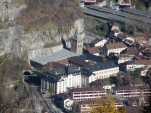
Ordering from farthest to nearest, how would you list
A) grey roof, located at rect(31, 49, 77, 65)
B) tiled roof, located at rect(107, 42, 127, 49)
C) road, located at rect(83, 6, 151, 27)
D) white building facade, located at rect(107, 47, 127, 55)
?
road, located at rect(83, 6, 151, 27)
tiled roof, located at rect(107, 42, 127, 49)
white building facade, located at rect(107, 47, 127, 55)
grey roof, located at rect(31, 49, 77, 65)

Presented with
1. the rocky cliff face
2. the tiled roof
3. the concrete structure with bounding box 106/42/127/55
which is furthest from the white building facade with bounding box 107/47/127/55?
the rocky cliff face

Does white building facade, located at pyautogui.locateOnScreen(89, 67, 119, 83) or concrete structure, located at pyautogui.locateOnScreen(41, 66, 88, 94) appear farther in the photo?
white building facade, located at pyautogui.locateOnScreen(89, 67, 119, 83)

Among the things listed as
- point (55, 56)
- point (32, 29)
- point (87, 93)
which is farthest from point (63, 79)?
point (32, 29)

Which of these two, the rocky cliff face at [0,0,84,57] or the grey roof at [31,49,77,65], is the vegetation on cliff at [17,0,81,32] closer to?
the rocky cliff face at [0,0,84,57]

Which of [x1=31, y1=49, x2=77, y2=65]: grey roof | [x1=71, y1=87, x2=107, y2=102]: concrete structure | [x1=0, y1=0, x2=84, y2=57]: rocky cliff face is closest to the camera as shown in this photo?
[x1=71, y1=87, x2=107, y2=102]: concrete structure

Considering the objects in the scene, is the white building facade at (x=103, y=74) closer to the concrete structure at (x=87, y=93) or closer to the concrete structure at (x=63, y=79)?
the concrete structure at (x=63, y=79)

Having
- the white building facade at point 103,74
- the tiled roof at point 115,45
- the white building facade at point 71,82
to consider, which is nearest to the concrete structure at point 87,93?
the white building facade at point 71,82

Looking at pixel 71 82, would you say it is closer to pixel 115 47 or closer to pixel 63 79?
pixel 63 79

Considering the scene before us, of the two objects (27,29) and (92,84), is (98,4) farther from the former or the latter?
(92,84)
